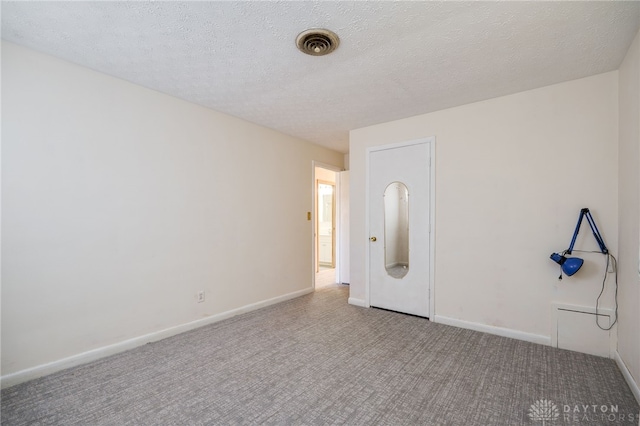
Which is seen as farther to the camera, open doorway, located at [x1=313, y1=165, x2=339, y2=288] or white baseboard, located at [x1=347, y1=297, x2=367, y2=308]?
open doorway, located at [x1=313, y1=165, x2=339, y2=288]

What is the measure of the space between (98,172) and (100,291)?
104cm

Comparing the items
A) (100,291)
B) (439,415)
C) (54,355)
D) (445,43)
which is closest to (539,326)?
(439,415)

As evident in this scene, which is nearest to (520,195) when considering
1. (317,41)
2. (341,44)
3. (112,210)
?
(341,44)

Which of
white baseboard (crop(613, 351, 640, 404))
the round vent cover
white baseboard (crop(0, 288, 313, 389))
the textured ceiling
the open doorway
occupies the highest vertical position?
the textured ceiling

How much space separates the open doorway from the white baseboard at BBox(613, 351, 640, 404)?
408 cm

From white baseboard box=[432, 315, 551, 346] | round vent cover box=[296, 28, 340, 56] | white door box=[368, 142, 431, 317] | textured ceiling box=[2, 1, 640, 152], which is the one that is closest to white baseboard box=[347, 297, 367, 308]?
white door box=[368, 142, 431, 317]

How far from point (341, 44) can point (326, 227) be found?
5.77 meters

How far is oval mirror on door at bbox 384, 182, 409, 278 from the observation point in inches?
149

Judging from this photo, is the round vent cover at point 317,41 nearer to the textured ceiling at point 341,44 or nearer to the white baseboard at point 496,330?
the textured ceiling at point 341,44

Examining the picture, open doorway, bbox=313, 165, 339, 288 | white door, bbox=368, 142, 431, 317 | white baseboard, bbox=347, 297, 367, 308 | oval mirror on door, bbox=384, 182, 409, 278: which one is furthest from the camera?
open doorway, bbox=313, 165, 339, 288

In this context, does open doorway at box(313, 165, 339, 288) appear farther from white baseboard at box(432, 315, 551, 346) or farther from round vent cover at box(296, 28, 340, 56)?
round vent cover at box(296, 28, 340, 56)

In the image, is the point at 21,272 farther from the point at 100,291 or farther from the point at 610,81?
the point at 610,81

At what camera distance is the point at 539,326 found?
2.91 meters

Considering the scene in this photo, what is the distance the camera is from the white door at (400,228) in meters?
3.63
